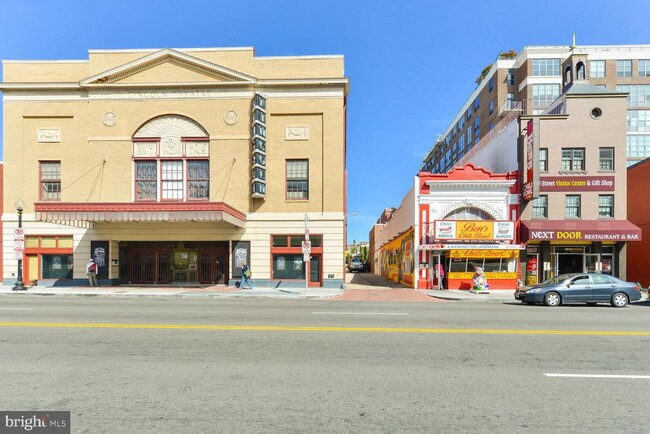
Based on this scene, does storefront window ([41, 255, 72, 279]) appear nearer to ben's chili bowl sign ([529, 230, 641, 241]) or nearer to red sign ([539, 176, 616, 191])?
ben's chili bowl sign ([529, 230, 641, 241])

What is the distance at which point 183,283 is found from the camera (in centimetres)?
2320

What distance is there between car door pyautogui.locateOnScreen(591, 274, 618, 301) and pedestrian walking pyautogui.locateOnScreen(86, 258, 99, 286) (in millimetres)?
23881

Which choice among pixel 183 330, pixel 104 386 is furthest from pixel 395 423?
pixel 183 330

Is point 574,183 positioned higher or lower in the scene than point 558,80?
lower

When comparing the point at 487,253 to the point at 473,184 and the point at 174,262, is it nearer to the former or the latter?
the point at 473,184

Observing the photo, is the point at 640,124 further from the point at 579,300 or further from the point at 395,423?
the point at 395,423

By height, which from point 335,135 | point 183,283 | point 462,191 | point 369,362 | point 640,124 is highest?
point 640,124

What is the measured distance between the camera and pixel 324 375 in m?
5.61

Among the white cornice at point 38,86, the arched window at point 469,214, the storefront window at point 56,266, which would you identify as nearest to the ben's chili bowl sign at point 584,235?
the arched window at point 469,214

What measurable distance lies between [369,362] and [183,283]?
19204mm

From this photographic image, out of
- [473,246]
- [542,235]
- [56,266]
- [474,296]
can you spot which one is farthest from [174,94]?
[542,235]

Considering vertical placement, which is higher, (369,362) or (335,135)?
(335,135)

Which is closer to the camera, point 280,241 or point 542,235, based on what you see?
point 542,235

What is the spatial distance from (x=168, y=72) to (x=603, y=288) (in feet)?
78.8
